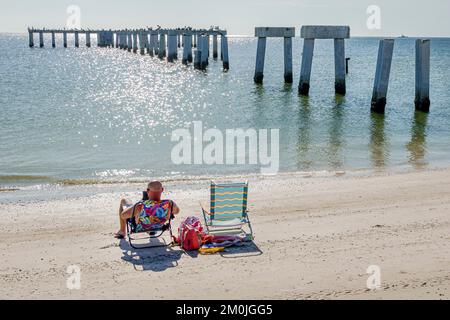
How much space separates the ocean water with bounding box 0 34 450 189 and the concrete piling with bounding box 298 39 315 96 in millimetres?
696

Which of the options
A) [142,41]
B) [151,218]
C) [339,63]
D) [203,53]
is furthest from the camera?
[142,41]

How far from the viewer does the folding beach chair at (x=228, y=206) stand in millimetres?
A: 7066

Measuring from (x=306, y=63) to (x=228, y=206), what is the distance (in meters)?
20.0

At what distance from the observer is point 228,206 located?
23.5 ft

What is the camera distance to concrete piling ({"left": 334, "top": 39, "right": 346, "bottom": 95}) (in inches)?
982

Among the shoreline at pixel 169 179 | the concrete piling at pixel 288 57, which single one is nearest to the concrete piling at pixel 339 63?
the concrete piling at pixel 288 57

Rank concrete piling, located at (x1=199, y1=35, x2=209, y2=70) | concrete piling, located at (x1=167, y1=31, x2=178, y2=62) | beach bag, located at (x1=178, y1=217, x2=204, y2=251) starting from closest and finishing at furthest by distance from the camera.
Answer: beach bag, located at (x1=178, y1=217, x2=204, y2=251)
concrete piling, located at (x1=199, y1=35, x2=209, y2=70)
concrete piling, located at (x1=167, y1=31, x2=178, y2=62)

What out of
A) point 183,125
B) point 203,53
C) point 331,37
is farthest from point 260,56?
point 183,125

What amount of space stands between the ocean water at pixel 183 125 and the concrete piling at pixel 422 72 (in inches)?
23.2

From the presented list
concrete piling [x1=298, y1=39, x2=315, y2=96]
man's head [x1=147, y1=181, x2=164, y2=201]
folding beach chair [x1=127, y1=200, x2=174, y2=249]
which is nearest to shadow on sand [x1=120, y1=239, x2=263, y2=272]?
folding beach chair [x1=127, y1=200, x2=174, y2=249]

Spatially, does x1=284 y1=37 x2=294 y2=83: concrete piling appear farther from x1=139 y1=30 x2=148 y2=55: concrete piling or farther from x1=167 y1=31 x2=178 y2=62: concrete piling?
x1=139 y1=30 x2=148 y2=55: concrete piling

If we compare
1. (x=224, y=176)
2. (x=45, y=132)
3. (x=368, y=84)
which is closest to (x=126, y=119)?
(x=45, y=132)

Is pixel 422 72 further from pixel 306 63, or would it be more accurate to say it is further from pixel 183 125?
pixel 183 125
